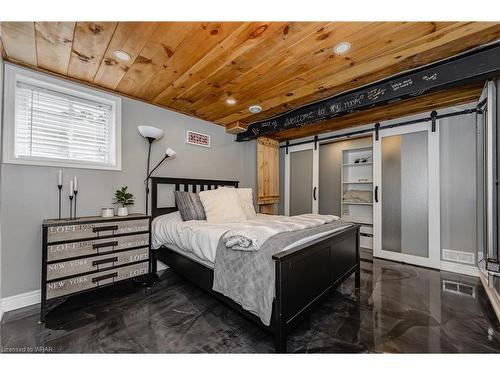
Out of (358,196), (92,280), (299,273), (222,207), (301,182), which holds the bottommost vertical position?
(92,280)

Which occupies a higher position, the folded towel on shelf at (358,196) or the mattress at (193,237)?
the folded towel on shelf at (358,196)

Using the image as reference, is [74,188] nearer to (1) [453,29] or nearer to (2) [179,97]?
(2) [179,97]

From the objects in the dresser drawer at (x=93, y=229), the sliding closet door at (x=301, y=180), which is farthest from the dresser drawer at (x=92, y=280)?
the sliding closet door at (x=301, y=180)

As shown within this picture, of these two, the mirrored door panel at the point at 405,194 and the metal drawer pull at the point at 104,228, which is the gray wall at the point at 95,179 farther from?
the mirrored door panel at the point at 405,194

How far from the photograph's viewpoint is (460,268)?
2.79 metres

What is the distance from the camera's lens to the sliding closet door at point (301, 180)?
426 centimetres

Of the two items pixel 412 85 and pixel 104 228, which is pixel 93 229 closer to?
pixel 104 228

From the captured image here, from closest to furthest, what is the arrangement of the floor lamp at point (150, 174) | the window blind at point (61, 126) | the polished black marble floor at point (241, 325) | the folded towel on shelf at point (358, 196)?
the polished black marble floor at point (241, 325) → the window blind at point (61, 126) → the floor lamp at point (150, 174) → the folded towel on shelf at point (358, 196)

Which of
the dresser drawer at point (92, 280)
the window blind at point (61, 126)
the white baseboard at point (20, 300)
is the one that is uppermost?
the window blind at point (61, 126)

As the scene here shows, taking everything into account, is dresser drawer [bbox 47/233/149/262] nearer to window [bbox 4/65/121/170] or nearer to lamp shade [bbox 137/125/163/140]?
window [bbox 4/65/121/170]

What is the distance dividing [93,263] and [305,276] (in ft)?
6.32

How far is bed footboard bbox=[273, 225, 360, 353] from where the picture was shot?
131 centimetres

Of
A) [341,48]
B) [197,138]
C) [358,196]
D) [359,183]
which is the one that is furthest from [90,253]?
[359,183]

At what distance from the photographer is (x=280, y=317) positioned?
1301 mm
